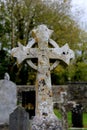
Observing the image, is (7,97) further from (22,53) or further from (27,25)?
(27,25)

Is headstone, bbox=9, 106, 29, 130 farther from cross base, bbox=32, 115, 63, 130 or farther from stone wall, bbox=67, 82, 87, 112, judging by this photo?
stone wall, bbox=67, 82, 87, 112

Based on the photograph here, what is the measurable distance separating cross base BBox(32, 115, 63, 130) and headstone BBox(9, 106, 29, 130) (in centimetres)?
19

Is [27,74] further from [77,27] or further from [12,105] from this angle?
[12,105]

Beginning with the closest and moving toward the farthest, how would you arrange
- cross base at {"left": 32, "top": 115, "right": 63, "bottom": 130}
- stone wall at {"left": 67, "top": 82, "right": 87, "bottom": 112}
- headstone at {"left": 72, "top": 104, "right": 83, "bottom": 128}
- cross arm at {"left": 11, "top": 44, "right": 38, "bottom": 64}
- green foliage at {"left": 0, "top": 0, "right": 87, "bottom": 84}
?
cross base at {"left": 32, "top": 115, "right": 63, "bottom": 130}
cross arm at {"left": 11, "top": 44, "right": 38, "bottom": 64}
headstone at {"left": 72, "top": 104, "right": 83, "bottom": 128}
stone wall at {"left": 67, "top": 82, "right": 87, "bottom": 112}
green foliage at {"left": 0, "top": 0, "right": 87, "bottom": 84}

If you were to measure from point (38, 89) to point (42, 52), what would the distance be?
2.86 feet

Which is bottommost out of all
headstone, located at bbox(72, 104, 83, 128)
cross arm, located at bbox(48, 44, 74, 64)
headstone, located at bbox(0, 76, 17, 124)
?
headstone, located at bbox(72, 104, 83, 128)

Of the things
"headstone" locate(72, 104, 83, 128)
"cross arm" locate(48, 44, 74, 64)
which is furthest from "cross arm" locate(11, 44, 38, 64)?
"headstone" locate(72, 104, 83, 128)

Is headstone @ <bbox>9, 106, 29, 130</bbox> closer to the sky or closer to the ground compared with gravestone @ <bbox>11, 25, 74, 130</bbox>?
closer to the ground

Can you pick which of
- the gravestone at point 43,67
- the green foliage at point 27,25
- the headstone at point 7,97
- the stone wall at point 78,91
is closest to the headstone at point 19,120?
the gravestone at point 43,67

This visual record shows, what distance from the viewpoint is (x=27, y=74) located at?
37.2 metres

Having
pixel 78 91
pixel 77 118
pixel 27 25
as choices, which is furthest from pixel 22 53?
pixel 27 25

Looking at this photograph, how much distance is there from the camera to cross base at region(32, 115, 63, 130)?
32.5 feet

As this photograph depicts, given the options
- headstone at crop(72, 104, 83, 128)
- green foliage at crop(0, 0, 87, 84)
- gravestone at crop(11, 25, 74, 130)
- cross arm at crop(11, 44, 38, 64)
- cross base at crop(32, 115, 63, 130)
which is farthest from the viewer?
green foliage at crop(0, 0, 87, 84)

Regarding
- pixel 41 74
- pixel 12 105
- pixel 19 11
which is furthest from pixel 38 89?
pixel 19 11
